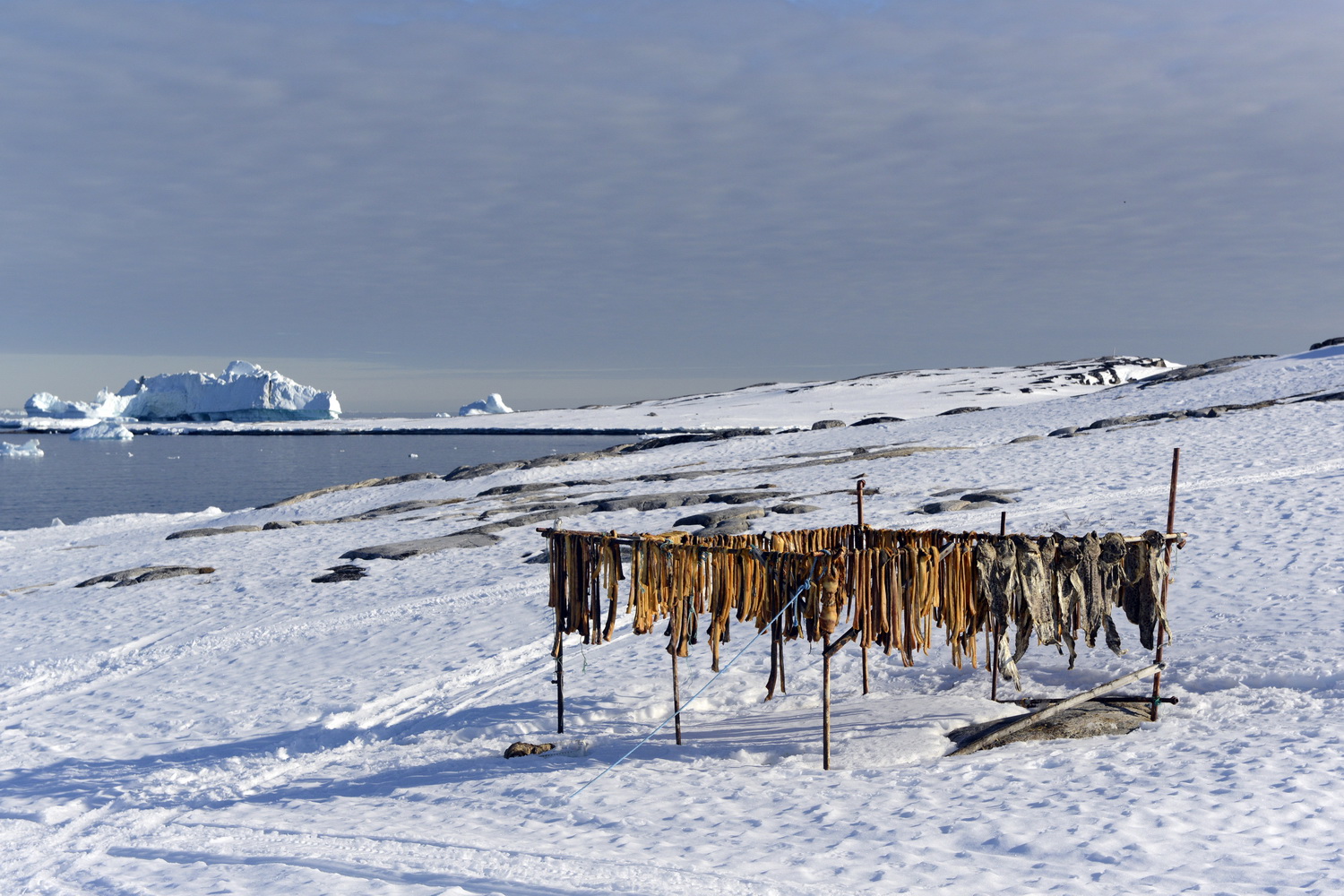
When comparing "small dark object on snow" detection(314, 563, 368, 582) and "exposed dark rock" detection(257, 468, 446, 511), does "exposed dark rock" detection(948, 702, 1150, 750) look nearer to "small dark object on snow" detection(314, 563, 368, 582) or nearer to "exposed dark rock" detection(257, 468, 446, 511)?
"small dark object on snow" detection(314, 563, 368, 582)

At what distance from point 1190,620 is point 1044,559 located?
18.3ft

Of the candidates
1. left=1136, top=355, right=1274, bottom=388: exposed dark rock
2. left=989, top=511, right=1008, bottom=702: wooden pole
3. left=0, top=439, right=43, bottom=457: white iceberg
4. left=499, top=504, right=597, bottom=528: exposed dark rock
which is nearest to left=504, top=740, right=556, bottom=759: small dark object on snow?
left=989, top=511, right=1008, bottom=702: wooden pole

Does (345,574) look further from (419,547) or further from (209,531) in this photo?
(209,531)

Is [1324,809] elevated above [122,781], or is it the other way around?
[1324,809]

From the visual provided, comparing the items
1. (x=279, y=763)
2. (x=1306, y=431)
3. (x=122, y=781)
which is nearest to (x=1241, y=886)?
(x=279, y=763)

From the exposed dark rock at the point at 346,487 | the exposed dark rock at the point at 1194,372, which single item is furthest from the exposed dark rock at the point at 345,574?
the exposed dark rock at the point at 1194,372

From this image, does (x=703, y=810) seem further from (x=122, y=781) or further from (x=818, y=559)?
(x=122, y=781)

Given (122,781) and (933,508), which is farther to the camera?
(933,508)

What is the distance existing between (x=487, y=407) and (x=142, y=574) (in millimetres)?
144546

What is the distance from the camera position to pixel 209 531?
32.5 m

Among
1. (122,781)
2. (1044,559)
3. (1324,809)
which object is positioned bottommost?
(122,781)

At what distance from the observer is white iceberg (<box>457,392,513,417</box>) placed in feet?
549

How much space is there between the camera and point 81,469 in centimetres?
7681

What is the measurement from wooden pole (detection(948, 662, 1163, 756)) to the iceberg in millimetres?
142428
